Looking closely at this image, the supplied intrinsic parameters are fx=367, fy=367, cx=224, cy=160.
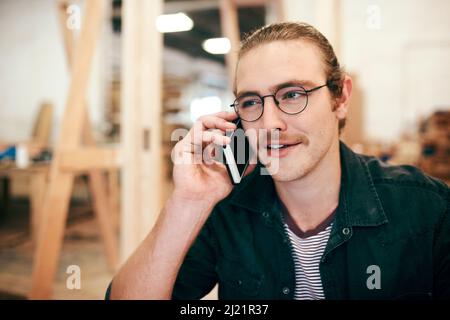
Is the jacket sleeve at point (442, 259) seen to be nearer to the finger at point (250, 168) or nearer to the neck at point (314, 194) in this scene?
the neck at point (314, 194)

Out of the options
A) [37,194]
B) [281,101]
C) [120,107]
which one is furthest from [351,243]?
[120,107]

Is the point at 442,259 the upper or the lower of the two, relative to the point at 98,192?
lower

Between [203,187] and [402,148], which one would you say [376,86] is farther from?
[203,187]

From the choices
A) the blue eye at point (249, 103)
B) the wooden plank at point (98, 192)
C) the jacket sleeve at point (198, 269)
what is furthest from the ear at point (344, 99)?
the wooden plank at point (98, 192)

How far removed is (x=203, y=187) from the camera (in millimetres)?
936

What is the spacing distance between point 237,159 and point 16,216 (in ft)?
12.2

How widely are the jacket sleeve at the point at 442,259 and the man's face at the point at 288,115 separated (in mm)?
335

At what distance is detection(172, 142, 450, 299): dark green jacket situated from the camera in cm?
88

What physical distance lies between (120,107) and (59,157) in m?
1.96

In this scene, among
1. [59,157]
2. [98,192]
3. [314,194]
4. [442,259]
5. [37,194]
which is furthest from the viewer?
[37,194]

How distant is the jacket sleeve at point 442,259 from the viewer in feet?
2.84

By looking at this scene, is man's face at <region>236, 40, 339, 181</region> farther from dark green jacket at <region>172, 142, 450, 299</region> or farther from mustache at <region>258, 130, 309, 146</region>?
dark green jacket at <region>172, 142, 450, 299</region>

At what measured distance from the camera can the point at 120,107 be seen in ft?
11.6

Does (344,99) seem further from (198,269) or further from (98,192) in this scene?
(98,192)
